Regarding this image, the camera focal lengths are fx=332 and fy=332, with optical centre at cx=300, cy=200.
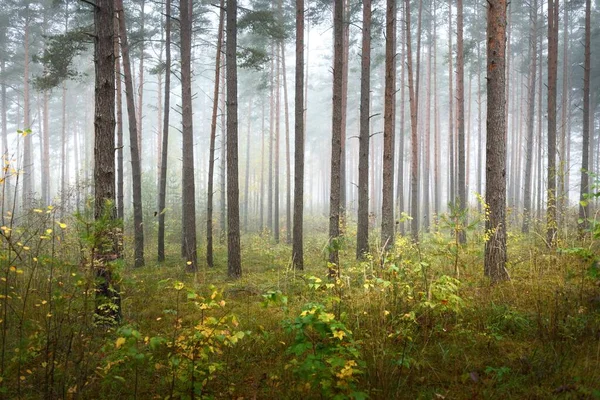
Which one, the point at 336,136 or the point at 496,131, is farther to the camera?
the point at 336,136

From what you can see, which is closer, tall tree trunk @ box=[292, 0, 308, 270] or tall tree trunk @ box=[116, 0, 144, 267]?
tall tree trunk @ box=[292, 0, 308, 270]

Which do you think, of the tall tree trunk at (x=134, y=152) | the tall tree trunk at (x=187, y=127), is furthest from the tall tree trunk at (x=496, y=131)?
the tall tree trunk at (x=134, y=152)

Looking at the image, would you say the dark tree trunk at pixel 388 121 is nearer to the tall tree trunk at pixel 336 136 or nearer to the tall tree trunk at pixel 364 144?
the tall tree trunk at pixel 364 144

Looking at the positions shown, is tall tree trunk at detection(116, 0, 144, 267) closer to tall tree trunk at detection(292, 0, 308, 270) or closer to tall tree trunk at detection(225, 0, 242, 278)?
tall tree trunk at detection(225, 0, 242, 278)

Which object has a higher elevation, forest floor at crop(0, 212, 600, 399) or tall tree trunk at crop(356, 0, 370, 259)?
tall tree trunk at crop(356, 0, 370, 259)

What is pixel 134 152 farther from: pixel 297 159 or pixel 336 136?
pixel 336 136

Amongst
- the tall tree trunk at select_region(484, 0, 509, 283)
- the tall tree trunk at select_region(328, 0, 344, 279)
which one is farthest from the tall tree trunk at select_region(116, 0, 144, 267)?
the tall tree trunk at select_region(484, 0, 509, 283)

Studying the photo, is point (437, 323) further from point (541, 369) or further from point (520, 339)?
point (541, 369)

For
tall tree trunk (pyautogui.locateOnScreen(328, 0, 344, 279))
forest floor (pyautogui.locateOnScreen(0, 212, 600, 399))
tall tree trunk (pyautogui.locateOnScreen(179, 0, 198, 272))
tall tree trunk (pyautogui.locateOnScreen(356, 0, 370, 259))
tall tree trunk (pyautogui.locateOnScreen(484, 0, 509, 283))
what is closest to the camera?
forest floor (pyautogui.locateOnScreen(0, 212, 600, 399))

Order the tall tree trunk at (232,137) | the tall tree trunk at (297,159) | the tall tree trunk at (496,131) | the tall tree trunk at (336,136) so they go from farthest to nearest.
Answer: the tall tree trunk at (297,159) → the tall tree trunk at (336,136) → the tall tree trunk at (232,137) → the tall tree trunk at (496,131)

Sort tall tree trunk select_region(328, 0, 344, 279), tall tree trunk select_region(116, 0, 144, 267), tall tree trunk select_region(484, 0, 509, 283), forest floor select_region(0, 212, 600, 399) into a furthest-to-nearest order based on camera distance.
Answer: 1. tall tree trunk select_region(116, 0, 144, 267)
2. tall tree trunk select_region(328, 0, 344, 279)
3. tall tree trunk select_region(484, 0, 509, 283)
4. forest floor select_region(0, 212, 600, 399)

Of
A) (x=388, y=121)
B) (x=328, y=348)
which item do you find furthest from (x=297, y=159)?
(x=328, y=348)

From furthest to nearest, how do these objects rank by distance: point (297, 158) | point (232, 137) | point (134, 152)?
1. point (134, 152)
2. point (297, 158)
3. point (232, 137)

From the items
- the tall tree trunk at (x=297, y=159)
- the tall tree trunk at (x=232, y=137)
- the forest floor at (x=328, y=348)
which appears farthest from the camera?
the tall tree trunk at (x=297, y=159)
